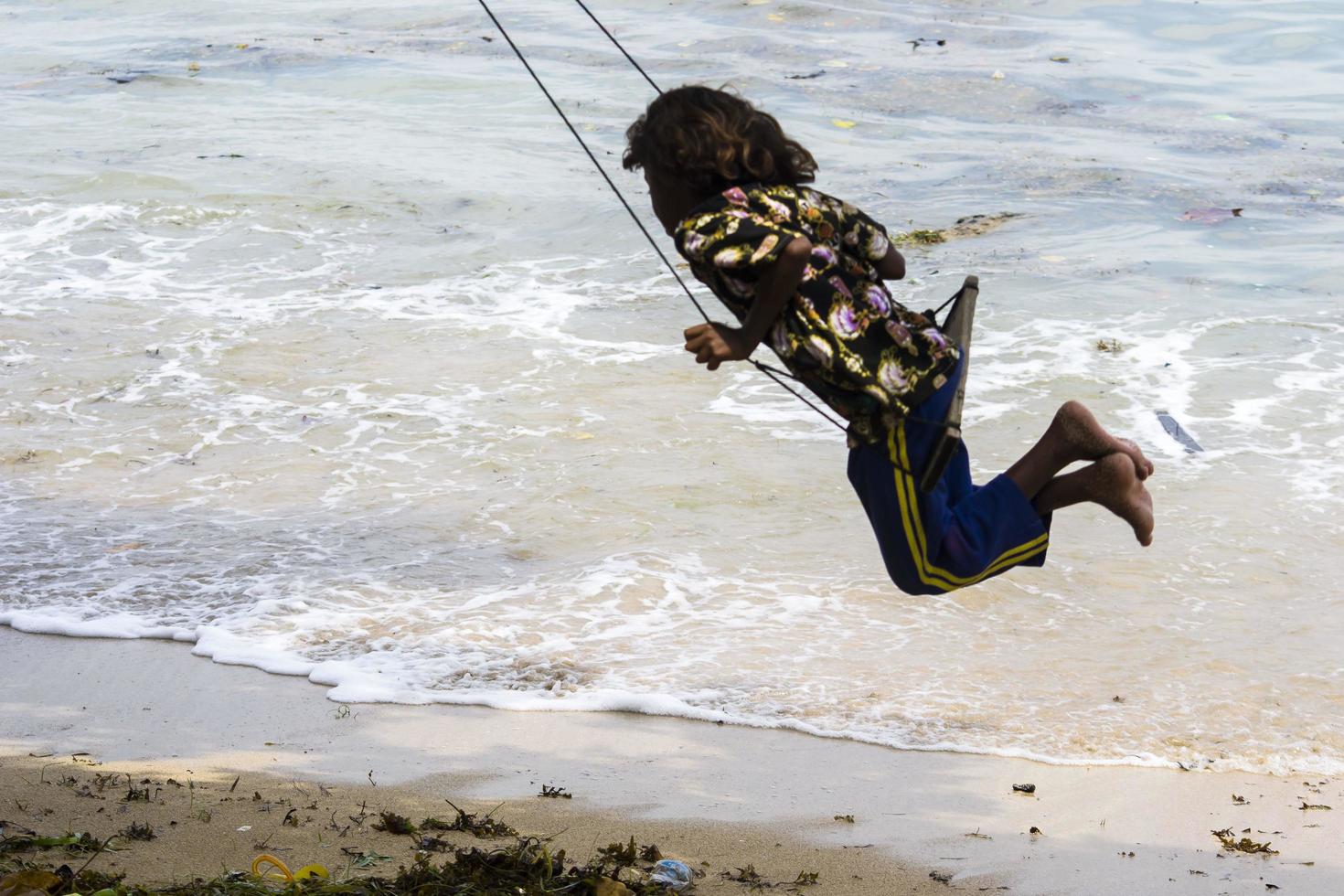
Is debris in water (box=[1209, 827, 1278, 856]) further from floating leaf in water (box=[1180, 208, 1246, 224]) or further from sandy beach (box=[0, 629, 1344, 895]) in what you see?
floating leaf in water (box=[1180, 208, 1246, 224])

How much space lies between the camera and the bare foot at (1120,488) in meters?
4.08

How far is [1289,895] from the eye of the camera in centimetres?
427

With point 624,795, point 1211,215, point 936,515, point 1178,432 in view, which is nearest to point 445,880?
point 624,795

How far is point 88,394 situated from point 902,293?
628cm

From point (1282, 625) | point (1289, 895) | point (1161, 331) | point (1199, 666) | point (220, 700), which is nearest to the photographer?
point (1289, 895)

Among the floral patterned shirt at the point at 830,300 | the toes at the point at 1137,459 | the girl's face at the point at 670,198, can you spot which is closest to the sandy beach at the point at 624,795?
the toes at the point at 1137,459

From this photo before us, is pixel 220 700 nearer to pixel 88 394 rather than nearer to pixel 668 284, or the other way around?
pixel 88 394

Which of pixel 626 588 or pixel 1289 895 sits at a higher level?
pixel 1289 895

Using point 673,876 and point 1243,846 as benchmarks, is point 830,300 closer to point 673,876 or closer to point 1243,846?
point 673,876

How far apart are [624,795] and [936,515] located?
1686 mm

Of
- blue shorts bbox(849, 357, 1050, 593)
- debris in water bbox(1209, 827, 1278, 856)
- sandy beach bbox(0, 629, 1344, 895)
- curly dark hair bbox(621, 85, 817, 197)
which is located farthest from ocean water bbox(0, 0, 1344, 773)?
curly dark hair bbox(621, 85, 817, 197)

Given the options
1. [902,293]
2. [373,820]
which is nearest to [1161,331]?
[902,293]

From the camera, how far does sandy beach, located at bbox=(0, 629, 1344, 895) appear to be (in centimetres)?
440

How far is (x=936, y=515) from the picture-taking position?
3.89 m
